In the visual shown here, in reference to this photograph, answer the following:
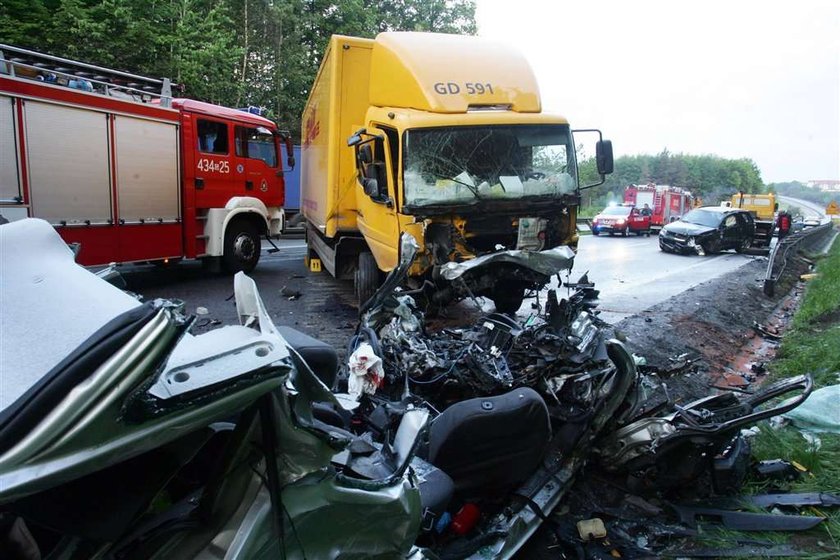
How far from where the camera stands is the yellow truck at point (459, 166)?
18.9ft

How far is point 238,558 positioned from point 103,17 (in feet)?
55.1

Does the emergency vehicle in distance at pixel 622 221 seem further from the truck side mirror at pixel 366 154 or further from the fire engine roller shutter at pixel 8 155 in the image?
the fire engine roller shutter at pixel 8 155

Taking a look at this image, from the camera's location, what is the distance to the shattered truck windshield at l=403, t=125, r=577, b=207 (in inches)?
230

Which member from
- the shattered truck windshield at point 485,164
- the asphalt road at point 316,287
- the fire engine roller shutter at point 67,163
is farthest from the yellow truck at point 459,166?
the fire engine roller shutter at point 67,163

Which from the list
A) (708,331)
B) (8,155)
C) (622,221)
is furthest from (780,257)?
(8,155)

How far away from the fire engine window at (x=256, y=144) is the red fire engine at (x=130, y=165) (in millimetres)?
19

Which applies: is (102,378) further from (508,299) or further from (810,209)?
(810,209)

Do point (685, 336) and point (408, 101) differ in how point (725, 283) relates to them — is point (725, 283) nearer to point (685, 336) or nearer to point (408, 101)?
point (685, 336)

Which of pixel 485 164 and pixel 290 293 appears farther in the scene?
pixel 290 293

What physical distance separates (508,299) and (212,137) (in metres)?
6.02

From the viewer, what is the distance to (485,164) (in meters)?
6.07

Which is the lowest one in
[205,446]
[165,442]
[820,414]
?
[820,414]

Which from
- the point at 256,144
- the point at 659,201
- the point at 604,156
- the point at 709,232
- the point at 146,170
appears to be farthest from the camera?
the point at 659,201

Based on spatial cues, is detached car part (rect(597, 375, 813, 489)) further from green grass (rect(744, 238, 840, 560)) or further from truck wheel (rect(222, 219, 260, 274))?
truck wheel (rect(222, 219, 260, 274))
